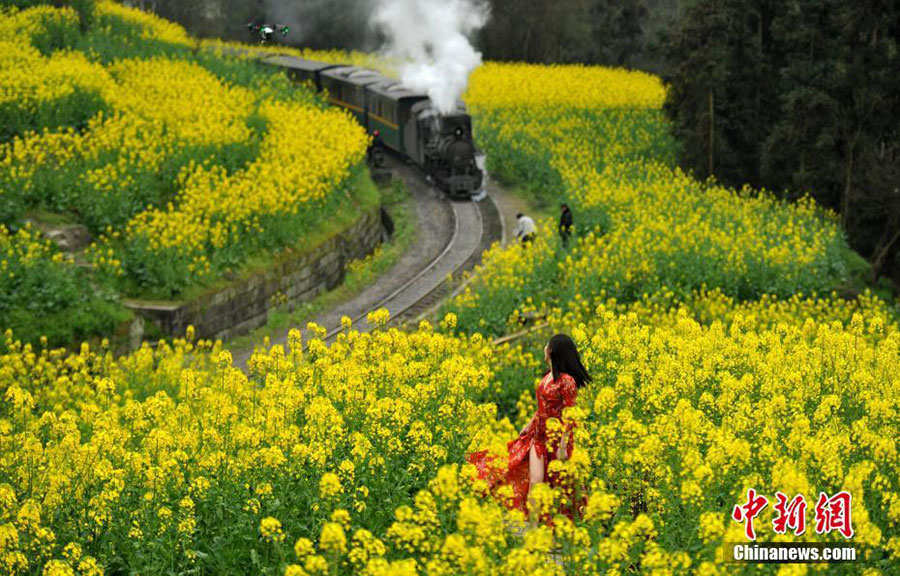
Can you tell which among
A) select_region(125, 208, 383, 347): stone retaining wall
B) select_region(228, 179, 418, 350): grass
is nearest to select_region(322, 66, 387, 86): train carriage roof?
select_region(228, 179, 418, 350): grass

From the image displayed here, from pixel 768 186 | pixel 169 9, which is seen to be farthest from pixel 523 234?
pixel 169 9

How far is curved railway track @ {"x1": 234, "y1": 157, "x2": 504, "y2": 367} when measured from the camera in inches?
872

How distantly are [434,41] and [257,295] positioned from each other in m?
26.5

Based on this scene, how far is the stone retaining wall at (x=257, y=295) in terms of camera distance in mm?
19750

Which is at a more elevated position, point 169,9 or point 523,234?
point 169,9

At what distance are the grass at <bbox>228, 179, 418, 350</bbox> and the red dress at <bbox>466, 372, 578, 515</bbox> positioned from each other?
1252cm

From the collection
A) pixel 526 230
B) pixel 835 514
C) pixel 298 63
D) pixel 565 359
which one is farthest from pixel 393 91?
pixel 835 514

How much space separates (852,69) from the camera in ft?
89.0

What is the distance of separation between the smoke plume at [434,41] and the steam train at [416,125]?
75cm

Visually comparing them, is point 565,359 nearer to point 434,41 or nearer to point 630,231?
point 630,231

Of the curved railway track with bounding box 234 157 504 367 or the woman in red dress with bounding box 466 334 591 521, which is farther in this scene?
the curved railway track with bounding box 234 157 504 367

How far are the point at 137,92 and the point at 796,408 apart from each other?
2515cm

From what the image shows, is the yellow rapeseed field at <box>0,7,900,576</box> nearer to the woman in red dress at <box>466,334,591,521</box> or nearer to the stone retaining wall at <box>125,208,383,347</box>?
the woman in red dress at <box>466,334,591,521</box>

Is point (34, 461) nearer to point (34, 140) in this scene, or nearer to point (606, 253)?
point (606, 253)
